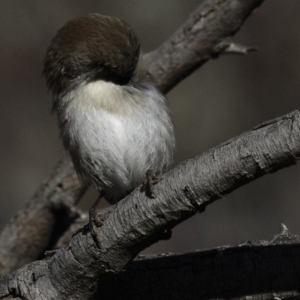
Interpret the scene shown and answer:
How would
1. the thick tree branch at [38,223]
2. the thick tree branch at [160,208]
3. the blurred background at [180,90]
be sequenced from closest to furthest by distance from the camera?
the thick tree branch at [160,208], the thick tree branch at [38,223], the blurred background at [180,90]

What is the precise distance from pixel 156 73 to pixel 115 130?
4.35 ft

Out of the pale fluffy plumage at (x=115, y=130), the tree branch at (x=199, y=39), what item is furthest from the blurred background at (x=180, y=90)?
the pale fluffy plumage at (x=115, y=130)

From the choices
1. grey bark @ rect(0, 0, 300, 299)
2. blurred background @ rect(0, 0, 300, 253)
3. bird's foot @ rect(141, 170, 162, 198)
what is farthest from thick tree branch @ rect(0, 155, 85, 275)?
blurred background @ rect(0, 0, 300, 253)

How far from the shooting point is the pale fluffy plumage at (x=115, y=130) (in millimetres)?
3863

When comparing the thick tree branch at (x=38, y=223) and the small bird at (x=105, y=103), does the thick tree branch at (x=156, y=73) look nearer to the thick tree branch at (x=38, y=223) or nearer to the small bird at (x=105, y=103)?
the thick tree branch at (x=38, y=223)

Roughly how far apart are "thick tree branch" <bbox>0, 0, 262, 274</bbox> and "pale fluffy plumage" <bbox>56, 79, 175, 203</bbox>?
92 cm

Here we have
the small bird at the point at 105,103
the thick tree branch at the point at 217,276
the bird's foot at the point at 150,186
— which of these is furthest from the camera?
the small bird at the point at 105,103

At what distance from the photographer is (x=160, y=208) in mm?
2947

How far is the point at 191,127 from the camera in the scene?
343 inches

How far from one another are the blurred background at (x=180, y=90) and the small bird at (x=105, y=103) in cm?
416

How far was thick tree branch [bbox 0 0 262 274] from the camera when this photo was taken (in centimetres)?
493

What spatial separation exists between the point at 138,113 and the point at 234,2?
4.63 feet

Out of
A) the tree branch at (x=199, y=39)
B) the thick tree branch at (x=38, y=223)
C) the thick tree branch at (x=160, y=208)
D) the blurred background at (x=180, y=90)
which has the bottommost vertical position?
the thick tree branch at (x=160, y=208)

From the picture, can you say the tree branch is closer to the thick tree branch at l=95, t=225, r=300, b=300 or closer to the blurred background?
the thick tree branch at l=95, t=225, r=300, b=300
